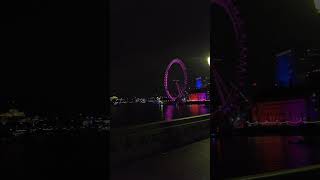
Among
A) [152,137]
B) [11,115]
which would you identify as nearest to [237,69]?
[152,137]

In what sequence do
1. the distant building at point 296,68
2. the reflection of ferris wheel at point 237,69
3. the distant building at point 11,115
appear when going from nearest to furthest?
the distant building at point 11,115, the reflection of ferris wheel at point 237,69, the distant building at point 296,68

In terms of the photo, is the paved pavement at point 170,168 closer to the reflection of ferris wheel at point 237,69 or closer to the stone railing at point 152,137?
the stone railing at point 152,137

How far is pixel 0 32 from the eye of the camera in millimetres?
3379

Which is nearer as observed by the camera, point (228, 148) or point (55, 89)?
point (55, 89)

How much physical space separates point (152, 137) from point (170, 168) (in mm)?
733

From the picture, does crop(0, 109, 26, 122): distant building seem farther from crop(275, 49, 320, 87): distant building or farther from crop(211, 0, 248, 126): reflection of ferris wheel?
crop(275, 49, 320, 87): distant building

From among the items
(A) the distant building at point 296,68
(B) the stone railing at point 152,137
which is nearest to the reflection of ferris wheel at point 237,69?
(A) the distant building at point 296,68

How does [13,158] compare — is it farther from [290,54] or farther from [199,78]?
[290,54]

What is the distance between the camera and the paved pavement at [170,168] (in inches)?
115

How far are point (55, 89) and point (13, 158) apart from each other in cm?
111

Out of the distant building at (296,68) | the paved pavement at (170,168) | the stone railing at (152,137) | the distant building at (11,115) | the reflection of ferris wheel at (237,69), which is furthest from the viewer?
the distant building at (296,68)

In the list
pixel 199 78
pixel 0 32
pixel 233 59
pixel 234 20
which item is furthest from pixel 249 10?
pixel 0 32

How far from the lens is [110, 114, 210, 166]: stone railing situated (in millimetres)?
3285

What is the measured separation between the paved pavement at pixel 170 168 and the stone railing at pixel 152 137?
4.5 inches
